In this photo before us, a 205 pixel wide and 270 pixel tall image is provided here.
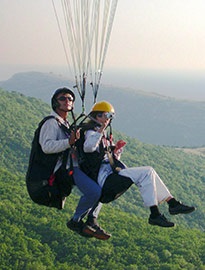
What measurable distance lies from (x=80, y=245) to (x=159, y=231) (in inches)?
719

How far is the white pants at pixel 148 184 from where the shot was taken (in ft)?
27.7

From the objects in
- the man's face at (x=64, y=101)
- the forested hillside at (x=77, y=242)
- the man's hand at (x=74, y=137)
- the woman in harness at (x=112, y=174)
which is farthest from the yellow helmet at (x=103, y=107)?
the forested hillside at (x=77, y=242)

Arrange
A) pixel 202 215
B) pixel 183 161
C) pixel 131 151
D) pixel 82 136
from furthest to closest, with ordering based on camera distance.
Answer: pixel 183 161
pixel 131 151
pixel 202 215
pixel 82 136

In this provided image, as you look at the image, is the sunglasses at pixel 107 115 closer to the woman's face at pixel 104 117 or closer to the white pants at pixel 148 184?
the woman's face at pixel 104 117

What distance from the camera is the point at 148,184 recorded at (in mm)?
8461

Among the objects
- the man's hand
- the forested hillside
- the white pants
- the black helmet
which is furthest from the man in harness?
the forested hillside

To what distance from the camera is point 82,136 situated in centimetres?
→ 869

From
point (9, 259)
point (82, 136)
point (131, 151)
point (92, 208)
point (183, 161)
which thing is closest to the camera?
point (82, 136)

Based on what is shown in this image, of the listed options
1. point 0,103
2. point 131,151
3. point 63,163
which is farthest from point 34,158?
point 0,103

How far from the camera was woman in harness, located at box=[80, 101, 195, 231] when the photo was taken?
8.46m

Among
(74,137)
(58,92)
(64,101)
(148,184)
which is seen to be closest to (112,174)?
(148,184)

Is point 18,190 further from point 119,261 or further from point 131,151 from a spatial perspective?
point 131,151

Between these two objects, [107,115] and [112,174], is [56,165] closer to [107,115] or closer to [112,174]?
[112,174]

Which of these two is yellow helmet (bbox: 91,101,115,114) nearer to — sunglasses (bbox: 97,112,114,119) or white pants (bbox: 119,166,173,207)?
sunglasses (bbox: 97,112,114,119)
